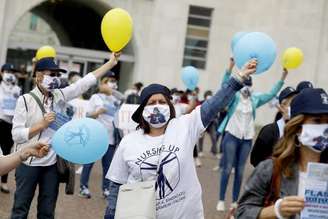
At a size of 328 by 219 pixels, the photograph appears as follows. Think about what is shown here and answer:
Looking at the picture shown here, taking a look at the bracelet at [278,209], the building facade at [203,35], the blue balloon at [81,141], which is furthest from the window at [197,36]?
the bracelet at [278,209]

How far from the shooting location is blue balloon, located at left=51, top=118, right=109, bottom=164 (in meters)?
4.80

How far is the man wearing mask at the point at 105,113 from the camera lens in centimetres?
971

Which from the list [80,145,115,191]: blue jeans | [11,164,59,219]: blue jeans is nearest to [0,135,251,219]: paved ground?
[80,145,115,191]: blue jeans

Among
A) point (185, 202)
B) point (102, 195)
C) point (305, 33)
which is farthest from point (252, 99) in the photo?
point (305, 33)

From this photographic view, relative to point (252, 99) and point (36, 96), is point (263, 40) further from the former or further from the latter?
point (252, 99)

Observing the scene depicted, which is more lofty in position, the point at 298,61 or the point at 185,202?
the point at 298,61

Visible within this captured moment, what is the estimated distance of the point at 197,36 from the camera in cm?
2623

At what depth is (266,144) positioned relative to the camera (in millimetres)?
5445

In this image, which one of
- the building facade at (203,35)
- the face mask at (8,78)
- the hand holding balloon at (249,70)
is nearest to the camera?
the hand holding balloon at (249,70)

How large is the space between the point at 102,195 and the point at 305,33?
16.6m

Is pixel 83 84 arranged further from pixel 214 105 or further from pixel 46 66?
pixel 214 105

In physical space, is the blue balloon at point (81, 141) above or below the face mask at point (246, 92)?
below

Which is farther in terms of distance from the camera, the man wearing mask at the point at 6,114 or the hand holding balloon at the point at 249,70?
the man wearing mask at the point at 6,114

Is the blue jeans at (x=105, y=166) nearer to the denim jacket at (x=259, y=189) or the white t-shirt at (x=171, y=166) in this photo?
the white t-shirt at (x=171, y=166)
